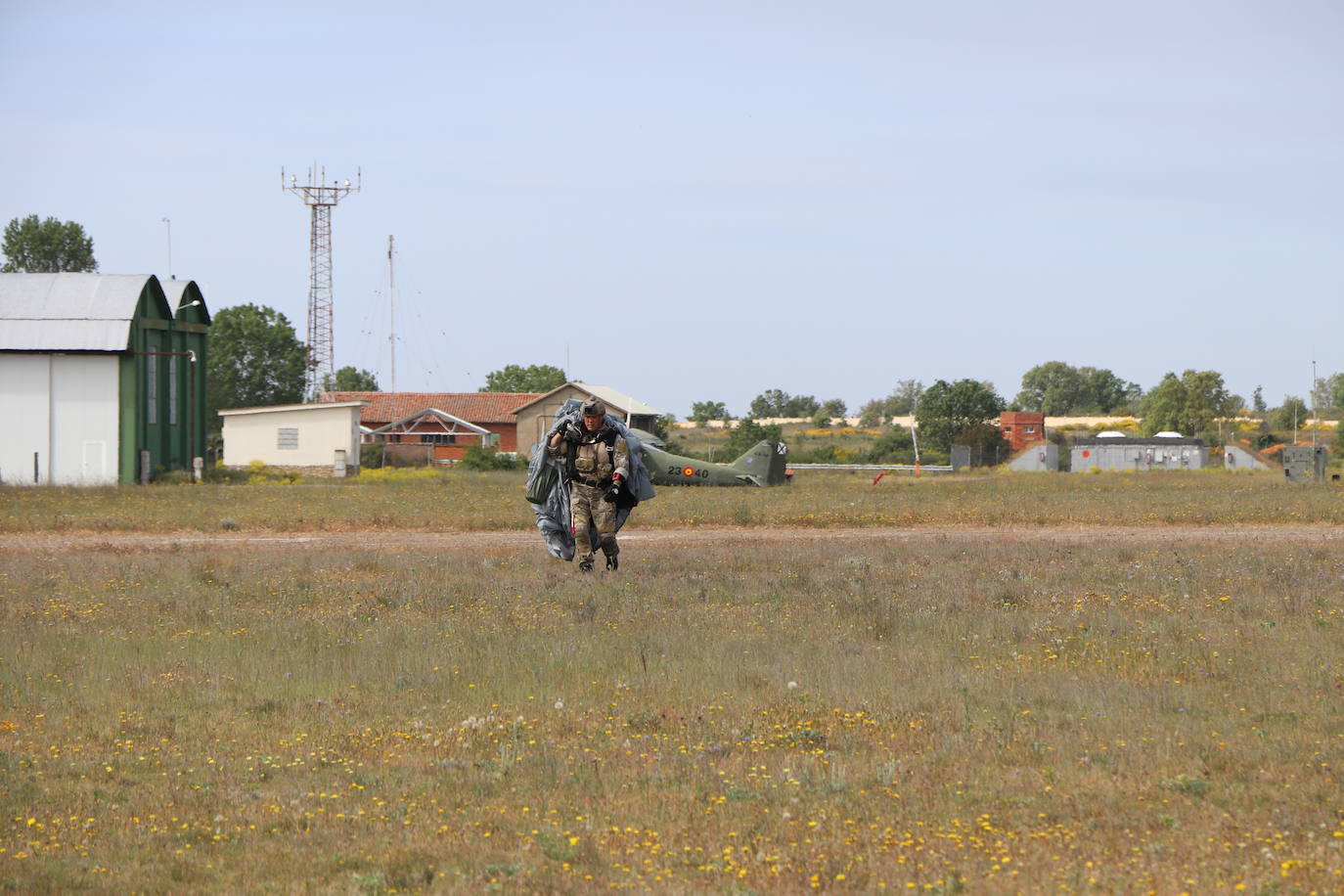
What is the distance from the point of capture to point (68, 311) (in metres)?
42.8

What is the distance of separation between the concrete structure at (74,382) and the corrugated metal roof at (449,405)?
3801cm

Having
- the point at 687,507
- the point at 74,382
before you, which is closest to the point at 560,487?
the point at 687,507

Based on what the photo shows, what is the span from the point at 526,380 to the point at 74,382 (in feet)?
243

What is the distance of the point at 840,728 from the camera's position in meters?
7.57

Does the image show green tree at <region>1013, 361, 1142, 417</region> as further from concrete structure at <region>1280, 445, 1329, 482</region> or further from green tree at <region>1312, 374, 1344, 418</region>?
concrete structure at <region>1280, 445, 1329, 482</region>

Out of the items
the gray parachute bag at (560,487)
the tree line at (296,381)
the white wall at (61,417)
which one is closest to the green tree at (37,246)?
the tree line at (296,381)

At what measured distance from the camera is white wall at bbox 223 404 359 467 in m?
53.5

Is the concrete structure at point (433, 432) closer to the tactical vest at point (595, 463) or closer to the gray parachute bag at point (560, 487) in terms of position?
the gray parachute bag at point (560, 487)

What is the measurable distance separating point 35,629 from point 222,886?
24.1 ft

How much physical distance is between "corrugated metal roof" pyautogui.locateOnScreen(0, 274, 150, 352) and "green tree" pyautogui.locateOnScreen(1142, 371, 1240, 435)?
313 ft

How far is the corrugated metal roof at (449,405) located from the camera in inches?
3228

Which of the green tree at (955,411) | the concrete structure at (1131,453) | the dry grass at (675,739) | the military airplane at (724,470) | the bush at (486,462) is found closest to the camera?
the dry grass at (675,739)

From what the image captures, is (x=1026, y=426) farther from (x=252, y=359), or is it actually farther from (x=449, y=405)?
(x=252, y=359)

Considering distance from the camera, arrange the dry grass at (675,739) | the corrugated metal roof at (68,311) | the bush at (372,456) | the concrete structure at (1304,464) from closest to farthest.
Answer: the dry grass at (675,739) < the corrugated metal roof at (68,311) < the concrete structure at (1304,464) < the bush at (372,456)
